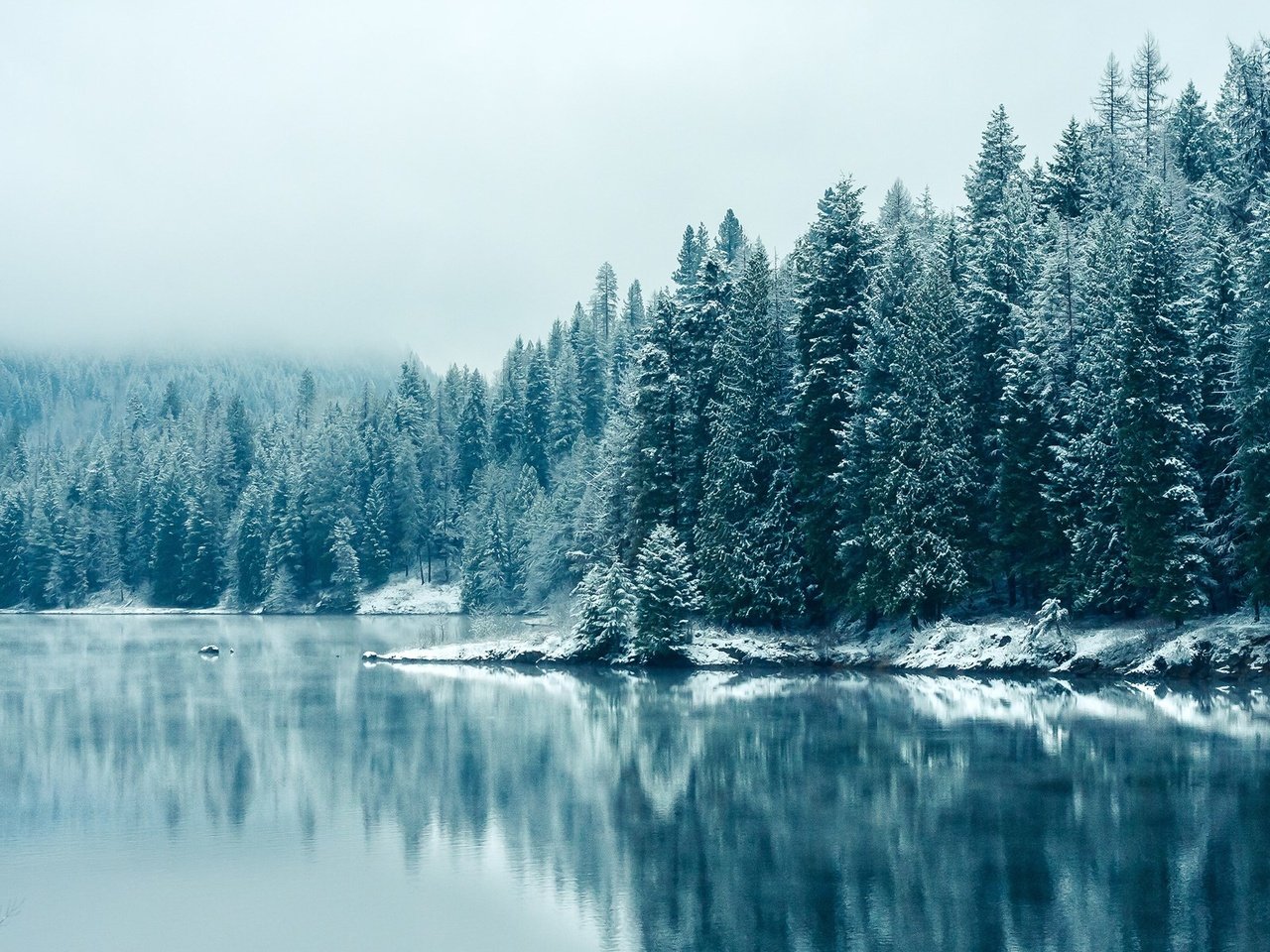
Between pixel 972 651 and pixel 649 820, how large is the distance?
104 feet

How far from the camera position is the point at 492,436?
142 meters

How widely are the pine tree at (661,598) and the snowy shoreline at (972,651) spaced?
1.09m

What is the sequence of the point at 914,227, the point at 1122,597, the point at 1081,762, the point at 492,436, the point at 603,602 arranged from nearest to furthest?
the point at 1081,762 → the point at 1122,597 → the point at 603,602 → the point at 914,227 → the point at 492,436

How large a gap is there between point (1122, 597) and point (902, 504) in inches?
386

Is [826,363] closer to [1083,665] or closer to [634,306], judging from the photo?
[1083,665]

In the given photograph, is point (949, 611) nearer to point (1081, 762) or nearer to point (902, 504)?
point (902, 504)

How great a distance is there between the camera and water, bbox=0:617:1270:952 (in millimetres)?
21094

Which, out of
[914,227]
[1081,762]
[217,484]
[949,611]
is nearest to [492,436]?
[217,484]

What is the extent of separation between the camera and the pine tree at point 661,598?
62.2m

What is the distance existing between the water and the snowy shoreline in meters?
3.49

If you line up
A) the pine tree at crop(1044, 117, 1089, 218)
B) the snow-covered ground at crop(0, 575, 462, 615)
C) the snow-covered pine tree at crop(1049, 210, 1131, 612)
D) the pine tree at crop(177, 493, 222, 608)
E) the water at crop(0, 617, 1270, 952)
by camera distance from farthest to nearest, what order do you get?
the pine tree at crop(177, 493, 222, 608)
the snow-covered ground at crop(0, 575, 462, 615)
the pine tree at crop(1044, 117, 1089, 218)
the snow-covered pine tree at crop(1049, 210, 1131, 612)
the water at crop(0, 617, 1270, 952)

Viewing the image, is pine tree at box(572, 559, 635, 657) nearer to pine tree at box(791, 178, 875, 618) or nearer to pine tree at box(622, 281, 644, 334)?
pine tree at box(791, 178, 875, 618)

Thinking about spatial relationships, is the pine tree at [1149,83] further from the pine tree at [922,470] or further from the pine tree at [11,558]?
the pine tree at [11,558]

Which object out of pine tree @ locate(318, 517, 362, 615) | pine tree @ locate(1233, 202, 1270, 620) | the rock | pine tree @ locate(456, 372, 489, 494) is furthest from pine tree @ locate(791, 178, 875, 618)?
pine tree @ locate(456, 372, 489, 494)
